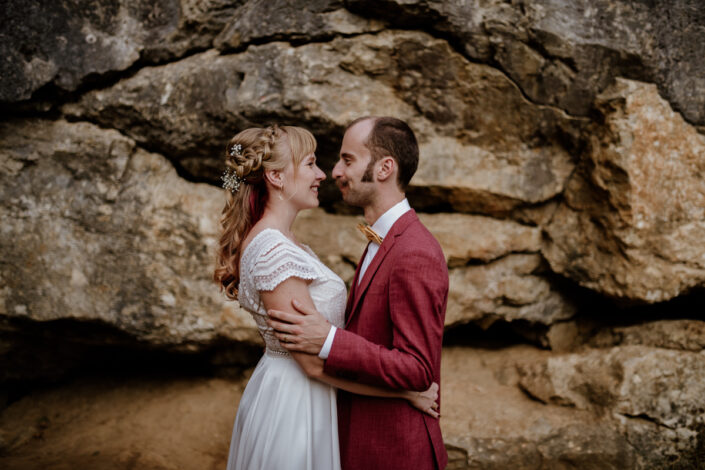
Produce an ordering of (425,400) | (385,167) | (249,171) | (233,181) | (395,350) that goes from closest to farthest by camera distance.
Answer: (395,350), (425,400), (385,167), (249,171), (233,181)

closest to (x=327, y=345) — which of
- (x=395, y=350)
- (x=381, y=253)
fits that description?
(x=395, y=350)

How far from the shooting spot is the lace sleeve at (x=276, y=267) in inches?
97.4

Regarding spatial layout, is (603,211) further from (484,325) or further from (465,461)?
(465,461)

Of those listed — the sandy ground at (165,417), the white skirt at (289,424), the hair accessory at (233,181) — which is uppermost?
the hair accessory at (233,181)

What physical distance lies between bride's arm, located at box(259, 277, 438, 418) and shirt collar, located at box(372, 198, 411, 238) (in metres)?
0.54

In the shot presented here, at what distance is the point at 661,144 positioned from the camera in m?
4.53

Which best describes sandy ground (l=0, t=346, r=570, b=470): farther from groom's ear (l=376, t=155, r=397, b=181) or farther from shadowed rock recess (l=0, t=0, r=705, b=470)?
groom's ear (l=376, t=155, r=397, b=181)

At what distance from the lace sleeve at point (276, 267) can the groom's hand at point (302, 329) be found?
0.14 metres

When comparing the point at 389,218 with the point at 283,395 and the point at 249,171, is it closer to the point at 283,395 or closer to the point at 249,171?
the point at 249,171

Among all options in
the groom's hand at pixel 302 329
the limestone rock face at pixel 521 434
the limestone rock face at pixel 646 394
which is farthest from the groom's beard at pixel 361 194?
the limestone rock face at pixel 646 394

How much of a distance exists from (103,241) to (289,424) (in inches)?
124

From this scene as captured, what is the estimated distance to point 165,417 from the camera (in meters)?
5.25

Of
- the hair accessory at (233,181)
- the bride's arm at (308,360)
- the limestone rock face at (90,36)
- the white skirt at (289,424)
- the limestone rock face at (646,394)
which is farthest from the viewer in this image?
the limestone rock face at (90,36)

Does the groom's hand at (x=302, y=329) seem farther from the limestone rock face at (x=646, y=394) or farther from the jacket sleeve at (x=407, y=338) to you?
the limestone rock face at (x=646, y=394)
